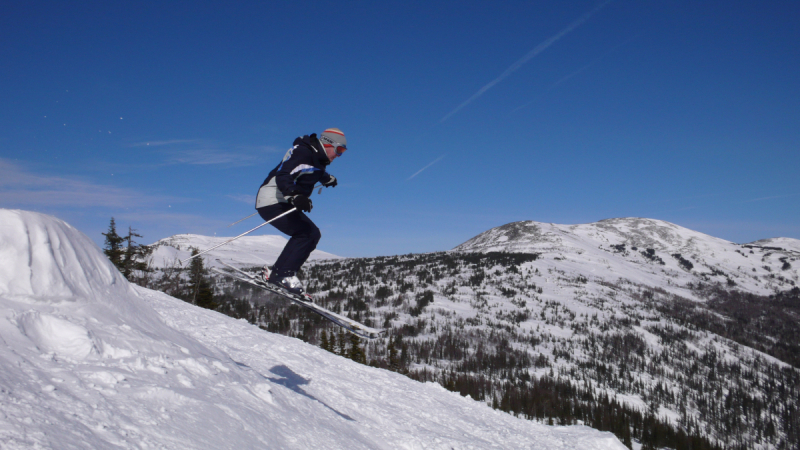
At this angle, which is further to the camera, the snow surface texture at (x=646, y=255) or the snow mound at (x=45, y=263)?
the snow surface texture at (x=646, y=255)

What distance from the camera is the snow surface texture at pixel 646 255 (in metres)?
66.9

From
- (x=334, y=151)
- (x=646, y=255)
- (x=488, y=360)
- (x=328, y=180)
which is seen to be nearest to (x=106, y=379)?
(x=328, y=180)

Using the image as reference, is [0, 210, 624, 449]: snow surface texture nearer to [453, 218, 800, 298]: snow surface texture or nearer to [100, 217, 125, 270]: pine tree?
[100, 217, 125, 270]: pine tree

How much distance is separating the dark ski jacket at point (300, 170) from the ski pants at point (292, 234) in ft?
0.51

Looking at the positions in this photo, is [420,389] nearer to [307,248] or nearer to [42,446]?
[307,248]

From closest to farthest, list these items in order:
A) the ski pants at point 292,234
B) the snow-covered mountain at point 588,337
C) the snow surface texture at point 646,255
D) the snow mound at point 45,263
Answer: the snow mound at point 45,263 < the ski pants at point 292,234 < the snow-covered mountain at point 588,337 < the snow surface texture at point 646,255

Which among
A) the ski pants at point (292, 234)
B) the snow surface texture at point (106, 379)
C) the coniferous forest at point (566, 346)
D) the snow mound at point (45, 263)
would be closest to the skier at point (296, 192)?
the ski pants at point (292, 234)

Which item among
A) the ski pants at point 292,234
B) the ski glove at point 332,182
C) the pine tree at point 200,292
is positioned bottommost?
the pine tree at point 200,292

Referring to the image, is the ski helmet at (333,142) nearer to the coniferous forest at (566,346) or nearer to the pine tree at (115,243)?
the coniferous forest at (566,346)

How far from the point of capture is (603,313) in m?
41.1

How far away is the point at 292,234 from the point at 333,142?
5.30ft

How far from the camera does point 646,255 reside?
88.1 m

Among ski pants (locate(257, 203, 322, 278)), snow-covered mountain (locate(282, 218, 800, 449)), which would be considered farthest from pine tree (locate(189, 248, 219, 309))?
ski pants (locate(257, 203, 322, 278))

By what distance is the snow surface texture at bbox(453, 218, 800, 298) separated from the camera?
6694 cm
